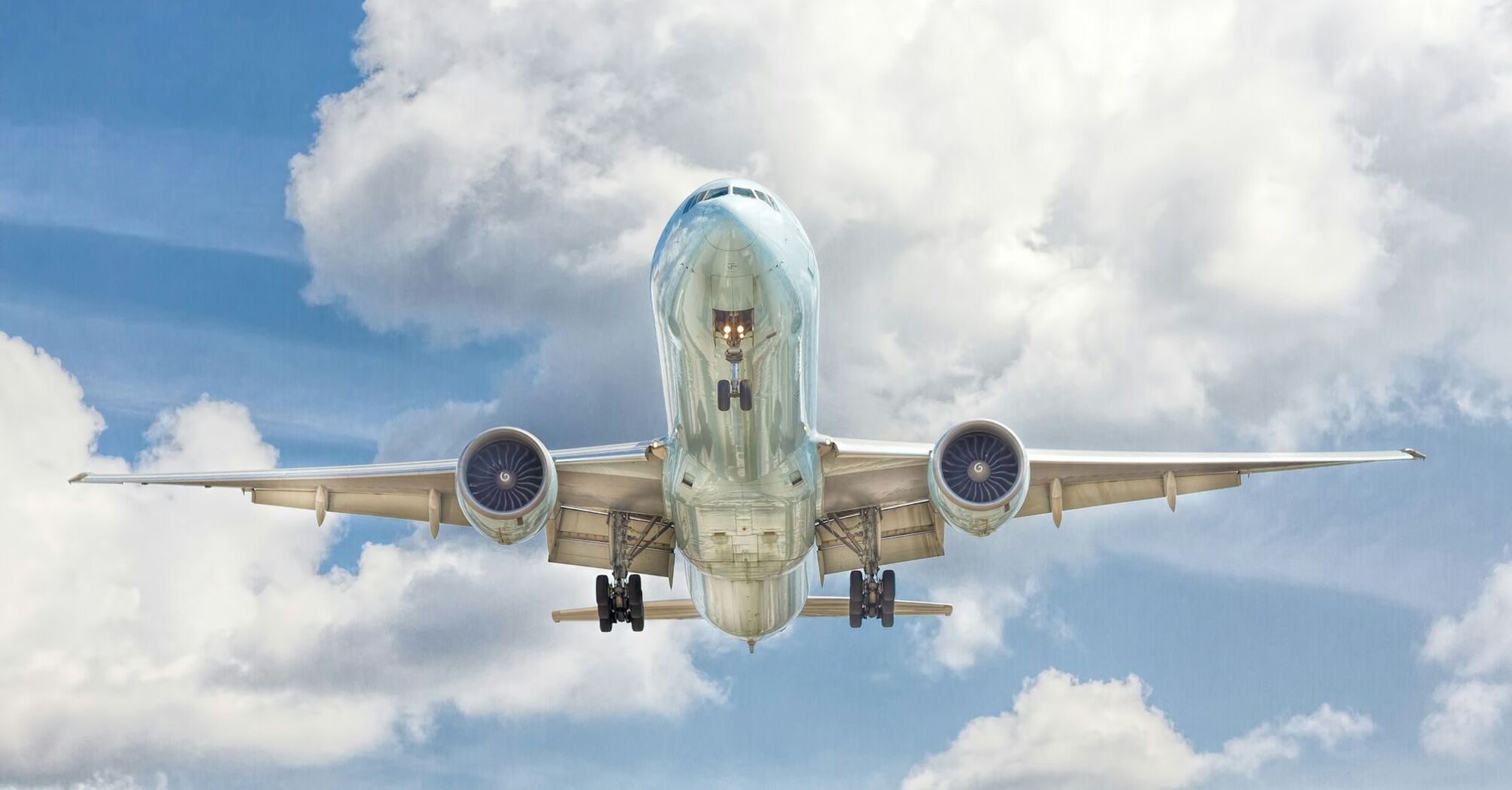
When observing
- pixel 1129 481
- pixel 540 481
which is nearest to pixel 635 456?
pixel 540 481

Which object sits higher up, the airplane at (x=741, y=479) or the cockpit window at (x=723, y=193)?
the cockpit window at (x=723, y=193)

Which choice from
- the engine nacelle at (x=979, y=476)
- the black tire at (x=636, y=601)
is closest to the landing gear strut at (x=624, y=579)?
the black tire at (x=636, y=601)

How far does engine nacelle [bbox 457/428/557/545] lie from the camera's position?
894 inches

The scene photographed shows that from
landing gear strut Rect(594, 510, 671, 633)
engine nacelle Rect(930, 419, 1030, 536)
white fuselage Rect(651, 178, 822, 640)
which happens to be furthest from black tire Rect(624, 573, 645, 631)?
engine nacelle Rect(930, 419, 1030, 536)

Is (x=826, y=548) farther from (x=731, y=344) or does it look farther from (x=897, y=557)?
(x=731, y=344)

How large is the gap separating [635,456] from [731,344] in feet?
17.6

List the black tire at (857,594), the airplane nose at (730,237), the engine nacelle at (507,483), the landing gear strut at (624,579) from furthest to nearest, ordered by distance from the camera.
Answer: the black tire at (857,594)
the landing gear strut at (624,579)
the engine nacelle at (507,483)
the airplane nose at (730,237)

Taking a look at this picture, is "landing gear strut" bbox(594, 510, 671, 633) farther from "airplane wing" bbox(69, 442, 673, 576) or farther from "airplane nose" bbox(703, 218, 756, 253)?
"airplane nose" bbox(703, 218, 756, 253)

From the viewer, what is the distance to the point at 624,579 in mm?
27734

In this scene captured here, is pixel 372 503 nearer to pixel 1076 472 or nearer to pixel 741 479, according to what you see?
pixel 741 479

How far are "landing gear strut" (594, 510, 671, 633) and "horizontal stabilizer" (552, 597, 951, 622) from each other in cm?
62

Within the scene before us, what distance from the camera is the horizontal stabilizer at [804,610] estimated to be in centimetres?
2911

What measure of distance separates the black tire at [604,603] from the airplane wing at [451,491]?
957mm

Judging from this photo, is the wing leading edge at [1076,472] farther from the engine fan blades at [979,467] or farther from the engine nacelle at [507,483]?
the engine nacelle at [507,483]
